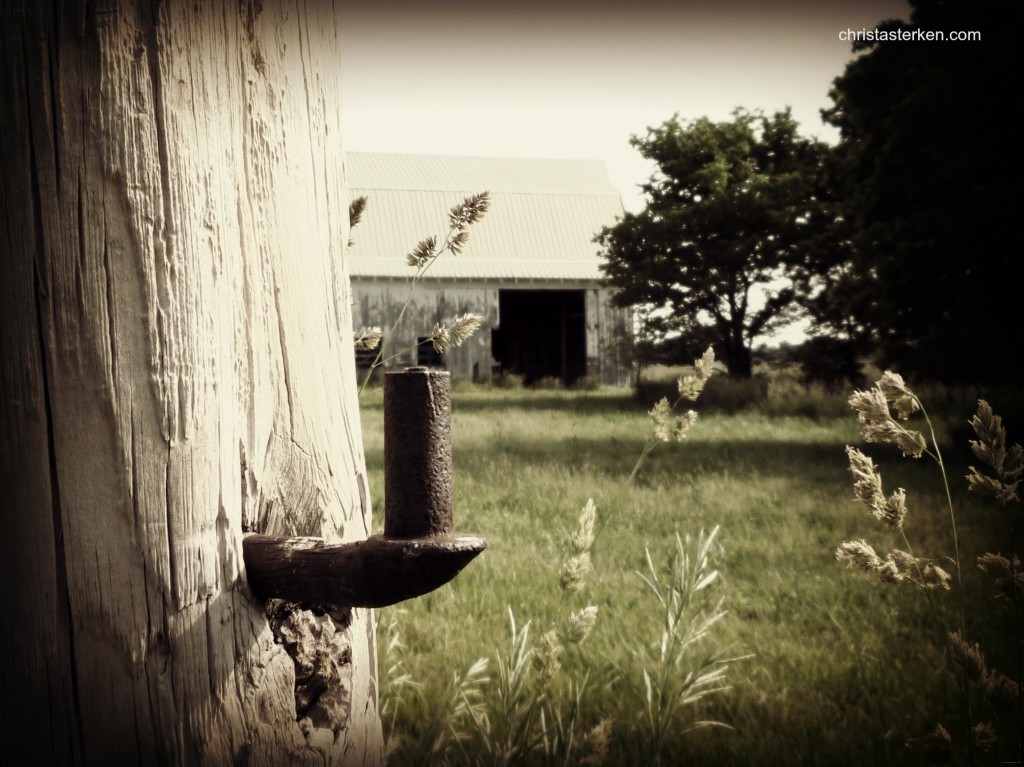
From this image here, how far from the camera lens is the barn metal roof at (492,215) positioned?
23703 mm

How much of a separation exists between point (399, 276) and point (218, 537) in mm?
21987

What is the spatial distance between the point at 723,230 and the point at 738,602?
50.9 feet

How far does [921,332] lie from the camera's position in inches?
363

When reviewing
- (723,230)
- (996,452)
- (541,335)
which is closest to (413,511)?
(996,452)

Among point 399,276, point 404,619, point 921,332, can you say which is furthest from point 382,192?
point 404,619

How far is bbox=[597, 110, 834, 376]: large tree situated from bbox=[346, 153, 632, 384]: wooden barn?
8.53 ft

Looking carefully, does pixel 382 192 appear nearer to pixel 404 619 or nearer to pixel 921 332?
pixel 921 332

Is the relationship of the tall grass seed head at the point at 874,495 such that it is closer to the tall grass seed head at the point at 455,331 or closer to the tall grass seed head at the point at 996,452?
the tall grass seed head at the point at 996,452

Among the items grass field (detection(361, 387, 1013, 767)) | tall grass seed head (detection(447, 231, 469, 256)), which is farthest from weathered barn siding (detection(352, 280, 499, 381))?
tall grass seed head (detection(447, 231, 469, 256))

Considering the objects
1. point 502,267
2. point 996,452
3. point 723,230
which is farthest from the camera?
point 502,267

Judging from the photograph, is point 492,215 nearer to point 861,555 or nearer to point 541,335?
point 541,335

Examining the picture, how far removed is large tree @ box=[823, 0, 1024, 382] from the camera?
8.01 meters

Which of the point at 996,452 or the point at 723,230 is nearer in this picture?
the point at 996,452

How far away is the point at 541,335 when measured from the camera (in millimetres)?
27375
